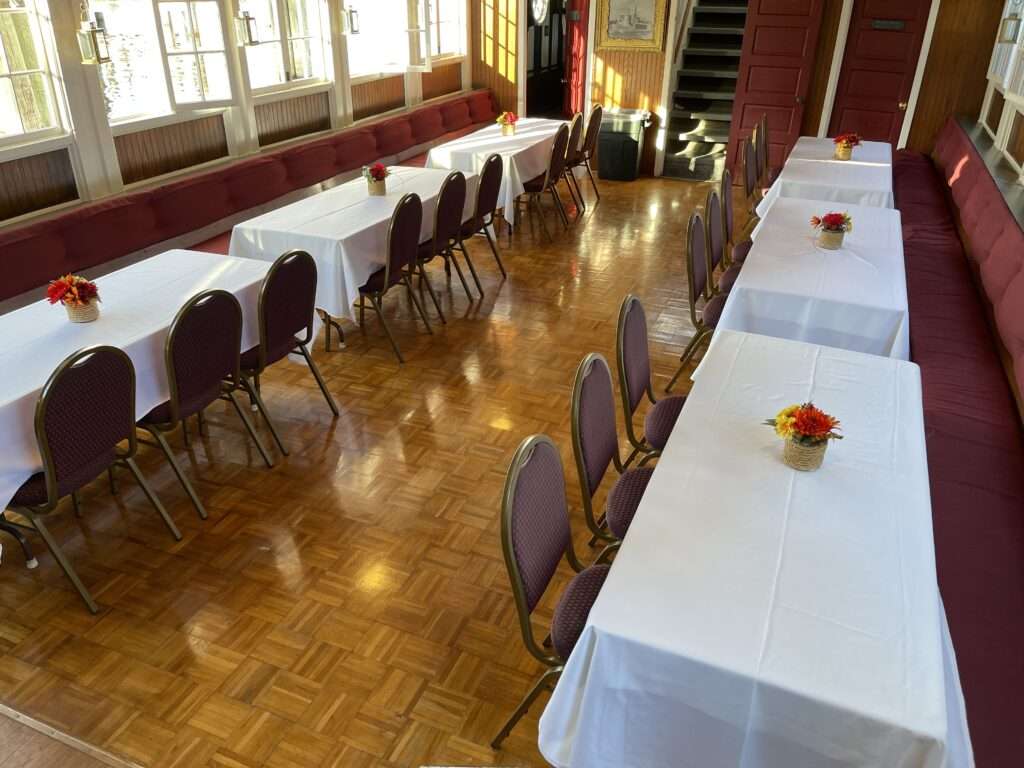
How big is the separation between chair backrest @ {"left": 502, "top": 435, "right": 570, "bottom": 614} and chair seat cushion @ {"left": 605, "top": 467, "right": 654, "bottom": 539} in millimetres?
337

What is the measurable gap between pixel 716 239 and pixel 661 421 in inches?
71.2

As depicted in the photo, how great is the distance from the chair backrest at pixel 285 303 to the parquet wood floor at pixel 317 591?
0.49 m

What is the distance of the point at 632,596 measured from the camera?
179 centimetres

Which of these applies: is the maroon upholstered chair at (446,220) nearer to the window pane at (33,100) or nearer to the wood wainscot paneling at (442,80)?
the window pane at (33,100)

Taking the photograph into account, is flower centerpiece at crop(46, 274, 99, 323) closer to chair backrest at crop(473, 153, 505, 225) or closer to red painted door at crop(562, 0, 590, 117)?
chair backrest at crop(473, 153, 505, 225)

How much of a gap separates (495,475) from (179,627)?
1.43 m

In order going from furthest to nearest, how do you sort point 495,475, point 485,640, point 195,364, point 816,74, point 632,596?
point 816,74 → point 495,475 → point 195,364 → point 485,640 → point 632,596

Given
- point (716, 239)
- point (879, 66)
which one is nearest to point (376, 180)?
point (716, 239)

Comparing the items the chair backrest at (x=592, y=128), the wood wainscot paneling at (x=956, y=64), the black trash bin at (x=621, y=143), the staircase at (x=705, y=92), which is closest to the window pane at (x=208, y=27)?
the chair backrest at (x=592, y=128)

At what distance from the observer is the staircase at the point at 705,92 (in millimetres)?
8727

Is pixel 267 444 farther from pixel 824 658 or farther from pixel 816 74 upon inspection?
pixel 816 74

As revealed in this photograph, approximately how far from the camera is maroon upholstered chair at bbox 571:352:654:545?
238 centimetres

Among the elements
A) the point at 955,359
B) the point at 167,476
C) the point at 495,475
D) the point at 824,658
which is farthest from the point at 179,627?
the point at 955,359

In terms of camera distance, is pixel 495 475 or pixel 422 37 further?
pixel 422 37
